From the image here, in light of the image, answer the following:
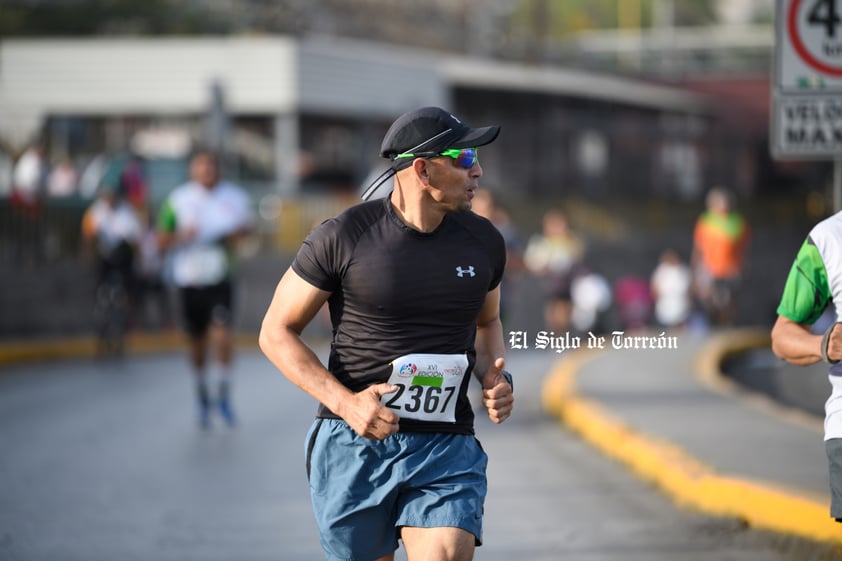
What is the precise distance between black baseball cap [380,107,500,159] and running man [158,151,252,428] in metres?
7.33

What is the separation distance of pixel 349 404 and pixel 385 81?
36492mm

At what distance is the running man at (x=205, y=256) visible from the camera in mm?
12109

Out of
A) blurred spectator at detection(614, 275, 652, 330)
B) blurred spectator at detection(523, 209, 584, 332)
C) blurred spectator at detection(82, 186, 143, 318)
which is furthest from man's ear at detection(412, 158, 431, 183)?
blurred spectator at detection(614, 275, 652, 330)

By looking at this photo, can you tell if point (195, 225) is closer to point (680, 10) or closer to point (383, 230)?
point (383, 230)

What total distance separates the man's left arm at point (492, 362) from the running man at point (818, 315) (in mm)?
928

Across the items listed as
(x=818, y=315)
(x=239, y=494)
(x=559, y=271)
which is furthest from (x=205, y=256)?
(x=559, y=271)

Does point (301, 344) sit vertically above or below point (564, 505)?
above

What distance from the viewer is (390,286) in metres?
4.77

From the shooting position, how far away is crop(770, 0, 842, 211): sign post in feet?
24.1

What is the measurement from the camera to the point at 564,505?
9.23m

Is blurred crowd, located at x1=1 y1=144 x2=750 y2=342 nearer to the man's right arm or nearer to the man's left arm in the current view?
the man's left arm

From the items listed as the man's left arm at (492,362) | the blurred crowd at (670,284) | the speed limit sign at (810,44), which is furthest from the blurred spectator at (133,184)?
the man's left arm at (492,362)

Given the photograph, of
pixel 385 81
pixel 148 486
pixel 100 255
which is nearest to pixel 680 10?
pixel 385 81

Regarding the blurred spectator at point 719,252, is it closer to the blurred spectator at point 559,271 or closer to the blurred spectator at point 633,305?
the blurred spectator at point 559,271
